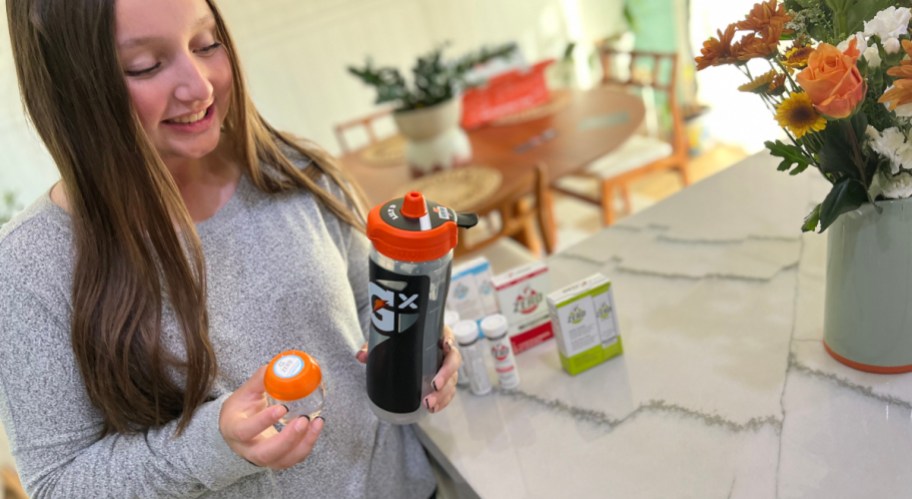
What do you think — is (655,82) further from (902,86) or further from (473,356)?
(902,86)

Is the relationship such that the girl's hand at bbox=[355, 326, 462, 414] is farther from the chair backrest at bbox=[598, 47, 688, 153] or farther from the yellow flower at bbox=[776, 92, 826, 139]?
the chair backrest at bbox=[598, 47, 688, 153]

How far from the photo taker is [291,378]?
0.61 m

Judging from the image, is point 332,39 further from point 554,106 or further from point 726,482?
point 726,482

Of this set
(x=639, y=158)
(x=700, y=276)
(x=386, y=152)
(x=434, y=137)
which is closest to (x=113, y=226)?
(x=700, y=276)

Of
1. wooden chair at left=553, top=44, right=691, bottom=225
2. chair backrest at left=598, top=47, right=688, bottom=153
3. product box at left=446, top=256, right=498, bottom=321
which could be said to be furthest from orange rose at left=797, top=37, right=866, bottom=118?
chair backrest at left=598, top=47, right=688, bottom=153

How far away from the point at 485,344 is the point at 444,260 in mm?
322

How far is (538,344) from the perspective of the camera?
971 mm

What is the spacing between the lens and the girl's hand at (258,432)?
0.64 m

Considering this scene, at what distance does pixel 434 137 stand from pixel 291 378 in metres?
1.58

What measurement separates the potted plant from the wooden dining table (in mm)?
51

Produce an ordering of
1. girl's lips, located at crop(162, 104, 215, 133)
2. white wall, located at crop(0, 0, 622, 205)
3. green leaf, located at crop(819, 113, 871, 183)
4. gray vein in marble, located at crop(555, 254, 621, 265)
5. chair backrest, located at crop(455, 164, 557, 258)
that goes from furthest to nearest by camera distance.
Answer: white wall, located at crop(0, 0, 622, 205) → chair backrest, located at crop(455, 164, 557, 258) → gray vein in marble, located at crop(555, 254, 621, 265) → girl's lips, located at crop(162, 104, 215, 133) → green leaf, located at crop(819, 113, 871, 183)

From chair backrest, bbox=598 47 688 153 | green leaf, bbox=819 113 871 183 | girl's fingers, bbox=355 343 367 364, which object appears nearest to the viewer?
green leaf, bbox=819 113 871 183

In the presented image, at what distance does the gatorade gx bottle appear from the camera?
0.61 metres

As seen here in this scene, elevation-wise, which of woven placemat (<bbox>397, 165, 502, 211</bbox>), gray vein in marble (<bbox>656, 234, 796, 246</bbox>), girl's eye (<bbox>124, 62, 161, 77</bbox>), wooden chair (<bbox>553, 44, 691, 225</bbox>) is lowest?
wooden chair (<bbox>553, 44, 691, 225</bbox>)
